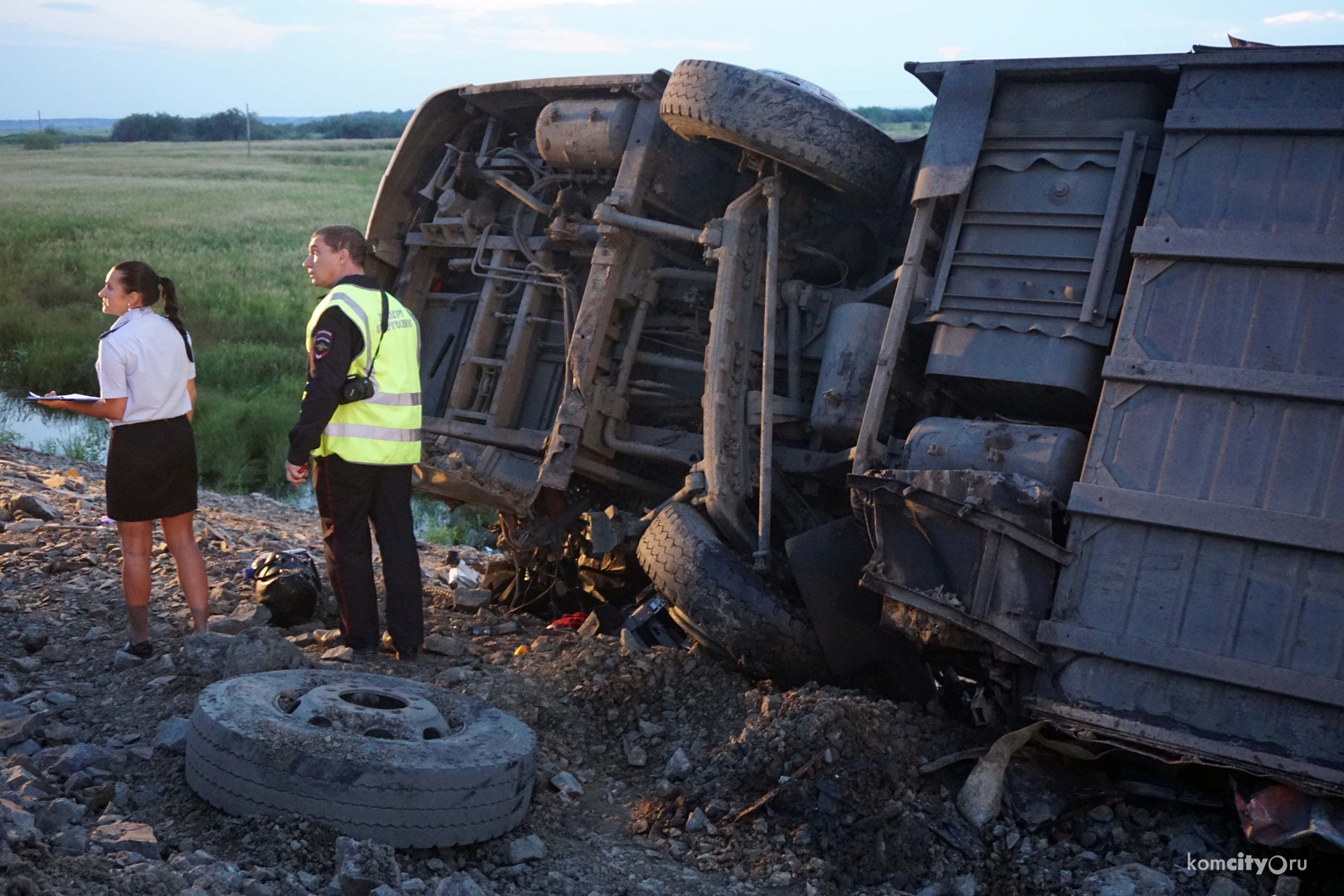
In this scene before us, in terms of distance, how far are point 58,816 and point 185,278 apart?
1416cm

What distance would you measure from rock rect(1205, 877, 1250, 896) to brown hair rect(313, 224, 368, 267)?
142 inches

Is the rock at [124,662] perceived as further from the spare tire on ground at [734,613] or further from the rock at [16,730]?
the spare tire on ground at [734,613]

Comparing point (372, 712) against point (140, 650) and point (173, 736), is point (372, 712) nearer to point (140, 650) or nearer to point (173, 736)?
point (173, 736)

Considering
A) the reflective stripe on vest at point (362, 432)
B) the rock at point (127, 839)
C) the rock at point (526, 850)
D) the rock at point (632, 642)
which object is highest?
the reflective stripe on vest at point (362, 432)

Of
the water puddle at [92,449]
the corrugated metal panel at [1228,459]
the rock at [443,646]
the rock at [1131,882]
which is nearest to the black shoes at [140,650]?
the rock at [443,646]

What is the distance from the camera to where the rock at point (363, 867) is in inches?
117

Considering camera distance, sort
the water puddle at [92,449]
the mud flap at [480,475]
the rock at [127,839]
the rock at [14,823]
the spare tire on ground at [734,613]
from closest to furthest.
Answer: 1. the rock at [14,823]
2. the rock at [127,839]
3. the spare tire on ground at [734,613]
4. the mud flap at [480,475]
5. the water puddle at [92,449]

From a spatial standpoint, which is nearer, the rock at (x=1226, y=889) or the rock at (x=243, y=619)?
the rock at (x=1226, y=889)

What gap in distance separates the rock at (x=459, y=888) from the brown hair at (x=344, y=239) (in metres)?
2.58

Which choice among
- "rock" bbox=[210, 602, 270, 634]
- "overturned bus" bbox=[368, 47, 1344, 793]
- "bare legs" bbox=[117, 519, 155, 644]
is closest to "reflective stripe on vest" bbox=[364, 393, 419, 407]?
"bare legs" bbox=[117, 519, 155, 644]

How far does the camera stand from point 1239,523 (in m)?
3.79

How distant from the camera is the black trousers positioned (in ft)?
15.6

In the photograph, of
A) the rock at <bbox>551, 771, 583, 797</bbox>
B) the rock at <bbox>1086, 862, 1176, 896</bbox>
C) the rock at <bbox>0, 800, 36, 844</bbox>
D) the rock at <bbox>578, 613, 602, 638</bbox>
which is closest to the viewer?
the rock at <bbox>0, 800, 36, 844</bbox>

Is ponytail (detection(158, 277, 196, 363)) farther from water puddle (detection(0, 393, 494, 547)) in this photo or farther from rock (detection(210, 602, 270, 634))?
water puddle (detection(0, 393, 494, 547))
